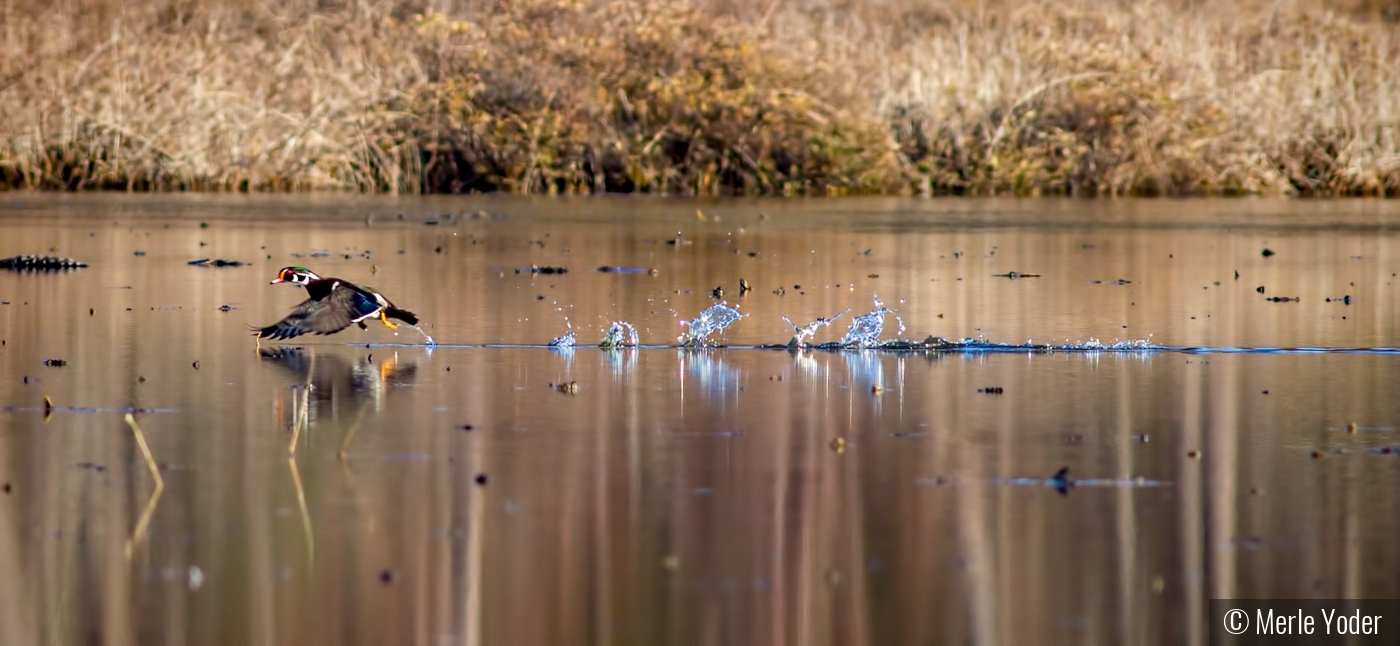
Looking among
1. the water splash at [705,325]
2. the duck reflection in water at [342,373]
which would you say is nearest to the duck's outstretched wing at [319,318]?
the duck reflection in water at [342,373]

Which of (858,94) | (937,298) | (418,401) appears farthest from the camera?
(858,94)

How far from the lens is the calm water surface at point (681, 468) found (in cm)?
504

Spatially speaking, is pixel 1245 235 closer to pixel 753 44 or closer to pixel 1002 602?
pixel 753 44

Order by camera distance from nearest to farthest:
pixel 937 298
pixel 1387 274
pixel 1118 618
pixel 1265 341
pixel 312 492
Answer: pixel 1118 618
pixel 312 492
pixel 1265 341
pixel 937 298
pixel 1387 274

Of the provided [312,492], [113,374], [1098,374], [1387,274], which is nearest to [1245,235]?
[1387,274]

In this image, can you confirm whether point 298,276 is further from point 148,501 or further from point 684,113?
point 684,113

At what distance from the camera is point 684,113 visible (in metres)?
30.3

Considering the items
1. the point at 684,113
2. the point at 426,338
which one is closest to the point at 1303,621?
the point at 426,338

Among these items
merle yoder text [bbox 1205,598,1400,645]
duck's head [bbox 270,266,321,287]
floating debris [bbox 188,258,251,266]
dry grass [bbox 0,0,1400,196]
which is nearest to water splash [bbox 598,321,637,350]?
duck's head [bbox 270,266,321,287]

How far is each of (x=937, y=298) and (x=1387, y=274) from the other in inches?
157

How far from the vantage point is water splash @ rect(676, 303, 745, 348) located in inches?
410

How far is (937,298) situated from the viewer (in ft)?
43.8

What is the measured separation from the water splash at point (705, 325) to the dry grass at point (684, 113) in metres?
18.4

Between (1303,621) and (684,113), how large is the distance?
84.2 ft
